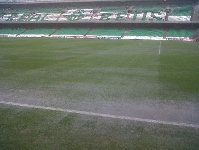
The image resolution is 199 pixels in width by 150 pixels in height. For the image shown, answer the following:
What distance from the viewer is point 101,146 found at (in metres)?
4.79

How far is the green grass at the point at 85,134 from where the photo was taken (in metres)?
4.82

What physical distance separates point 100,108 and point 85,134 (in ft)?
5.86

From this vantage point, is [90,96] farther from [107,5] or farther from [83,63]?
[107,5]

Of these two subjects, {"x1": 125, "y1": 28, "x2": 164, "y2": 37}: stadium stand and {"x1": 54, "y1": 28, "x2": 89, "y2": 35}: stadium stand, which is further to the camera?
{"x1": 54, "y1": 28, "x2": 89, "y2": 35}: stadium stand

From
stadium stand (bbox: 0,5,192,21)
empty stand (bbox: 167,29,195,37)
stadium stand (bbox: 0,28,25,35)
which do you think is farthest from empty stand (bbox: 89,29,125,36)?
stadium stand (bbox: 0,28,25,35)

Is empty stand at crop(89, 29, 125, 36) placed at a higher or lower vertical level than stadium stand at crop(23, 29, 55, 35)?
higher

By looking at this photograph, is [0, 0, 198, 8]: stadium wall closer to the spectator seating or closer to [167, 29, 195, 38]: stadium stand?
the spectator seating

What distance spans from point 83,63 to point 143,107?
810cm

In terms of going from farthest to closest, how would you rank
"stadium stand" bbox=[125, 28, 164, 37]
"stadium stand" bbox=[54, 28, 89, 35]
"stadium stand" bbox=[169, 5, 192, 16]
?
"stadium stand" bbox=[54, 28, 89, 35] → "stadium stand" bbox=[169, 5, 192, 16] → "stadium stand" bbox=[125, 28, 164, 37]

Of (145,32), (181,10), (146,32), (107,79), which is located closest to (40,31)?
(145,32)

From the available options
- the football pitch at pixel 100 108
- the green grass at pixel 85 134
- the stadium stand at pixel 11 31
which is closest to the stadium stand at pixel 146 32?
the stadium stand at pixel 11 31

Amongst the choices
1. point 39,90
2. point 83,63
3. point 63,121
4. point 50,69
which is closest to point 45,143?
point 63,121

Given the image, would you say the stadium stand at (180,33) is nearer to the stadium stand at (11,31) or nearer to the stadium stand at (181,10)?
the stadium stand at (181,10)

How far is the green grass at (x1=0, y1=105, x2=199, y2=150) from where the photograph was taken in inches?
190
